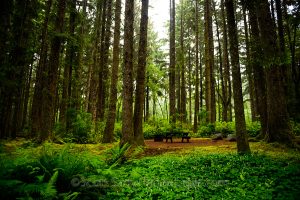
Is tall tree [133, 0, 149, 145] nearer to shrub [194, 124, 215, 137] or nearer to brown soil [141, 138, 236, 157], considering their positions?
brown soil [141, 138, 236, 157]

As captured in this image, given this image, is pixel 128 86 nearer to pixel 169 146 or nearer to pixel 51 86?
pixel 169 146

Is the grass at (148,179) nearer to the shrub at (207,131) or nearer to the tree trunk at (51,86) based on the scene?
the tree trunk at (51,86)

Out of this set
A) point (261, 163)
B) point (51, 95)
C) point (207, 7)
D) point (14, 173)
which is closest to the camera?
point (14, 173)

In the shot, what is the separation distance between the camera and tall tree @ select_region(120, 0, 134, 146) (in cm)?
973

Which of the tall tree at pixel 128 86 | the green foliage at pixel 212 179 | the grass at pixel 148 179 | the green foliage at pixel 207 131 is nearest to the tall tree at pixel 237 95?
the green foliage at pixel 212 179

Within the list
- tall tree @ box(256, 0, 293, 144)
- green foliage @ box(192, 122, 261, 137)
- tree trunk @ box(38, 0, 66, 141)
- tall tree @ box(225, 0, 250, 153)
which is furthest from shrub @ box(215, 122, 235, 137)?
tree trunk @ box(38, 0, 66, 141)

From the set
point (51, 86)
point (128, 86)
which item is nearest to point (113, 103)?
point (51, 86)

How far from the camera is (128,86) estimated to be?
9.96 m

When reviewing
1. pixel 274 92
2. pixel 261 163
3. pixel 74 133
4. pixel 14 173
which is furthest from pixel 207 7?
pixel 14 173

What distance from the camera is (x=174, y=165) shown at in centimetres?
709

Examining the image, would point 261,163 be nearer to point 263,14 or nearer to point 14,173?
point 14,173

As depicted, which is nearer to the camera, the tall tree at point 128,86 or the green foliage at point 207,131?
the tall tree at point 128,86

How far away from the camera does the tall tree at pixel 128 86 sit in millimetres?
9734

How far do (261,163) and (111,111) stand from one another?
323 inches
